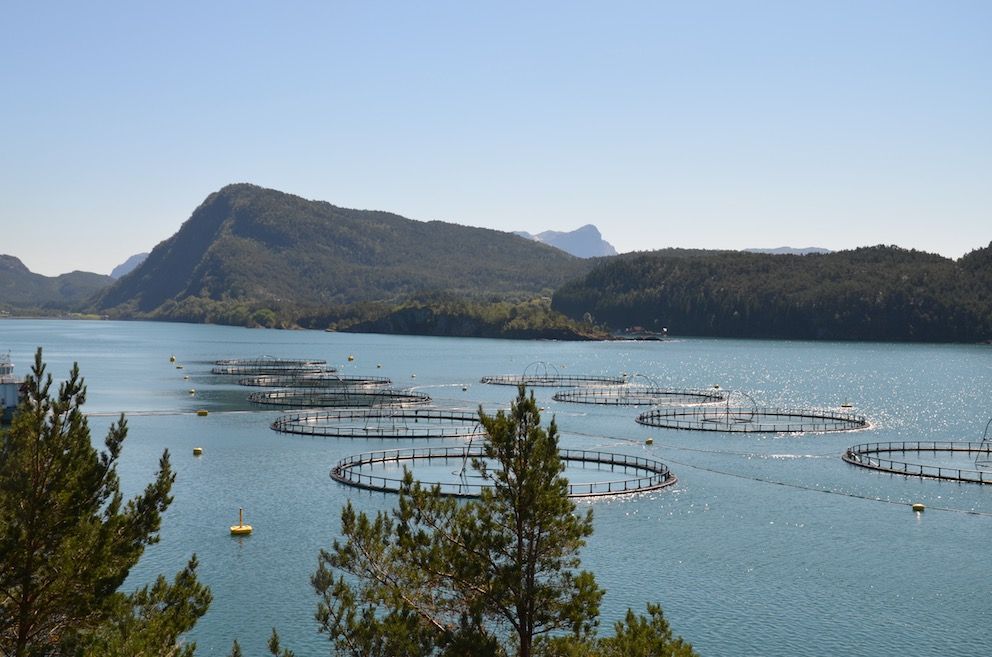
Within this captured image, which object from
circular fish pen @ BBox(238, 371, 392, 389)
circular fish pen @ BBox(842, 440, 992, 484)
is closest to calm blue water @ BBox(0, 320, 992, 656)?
circular fish pen @ BBox(842, 440, 992, 484)

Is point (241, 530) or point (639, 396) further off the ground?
point (639, 396)

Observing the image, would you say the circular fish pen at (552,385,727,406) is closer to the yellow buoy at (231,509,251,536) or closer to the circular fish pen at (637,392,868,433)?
the circular fish pen at (637,392,868,433)

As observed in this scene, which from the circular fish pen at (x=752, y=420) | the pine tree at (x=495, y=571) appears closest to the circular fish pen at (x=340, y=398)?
the circular fish pen at (x=752, y=420)

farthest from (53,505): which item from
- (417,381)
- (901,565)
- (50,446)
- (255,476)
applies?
(417,381)

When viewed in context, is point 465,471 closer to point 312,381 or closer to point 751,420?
point 751,420

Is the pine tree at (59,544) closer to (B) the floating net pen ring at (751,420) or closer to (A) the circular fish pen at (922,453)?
(A) the circular fish pen at (922,453)

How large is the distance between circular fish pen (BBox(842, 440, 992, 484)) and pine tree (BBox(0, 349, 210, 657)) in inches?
3008

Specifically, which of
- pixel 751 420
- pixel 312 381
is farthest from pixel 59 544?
pixel 312 381

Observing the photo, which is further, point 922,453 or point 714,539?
point 922,453

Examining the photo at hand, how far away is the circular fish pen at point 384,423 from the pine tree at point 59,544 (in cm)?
7898

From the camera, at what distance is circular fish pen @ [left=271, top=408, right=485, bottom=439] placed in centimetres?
11069

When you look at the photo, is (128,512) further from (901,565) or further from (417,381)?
(417,381)

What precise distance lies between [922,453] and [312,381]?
350 feet

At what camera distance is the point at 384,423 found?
122 meters
